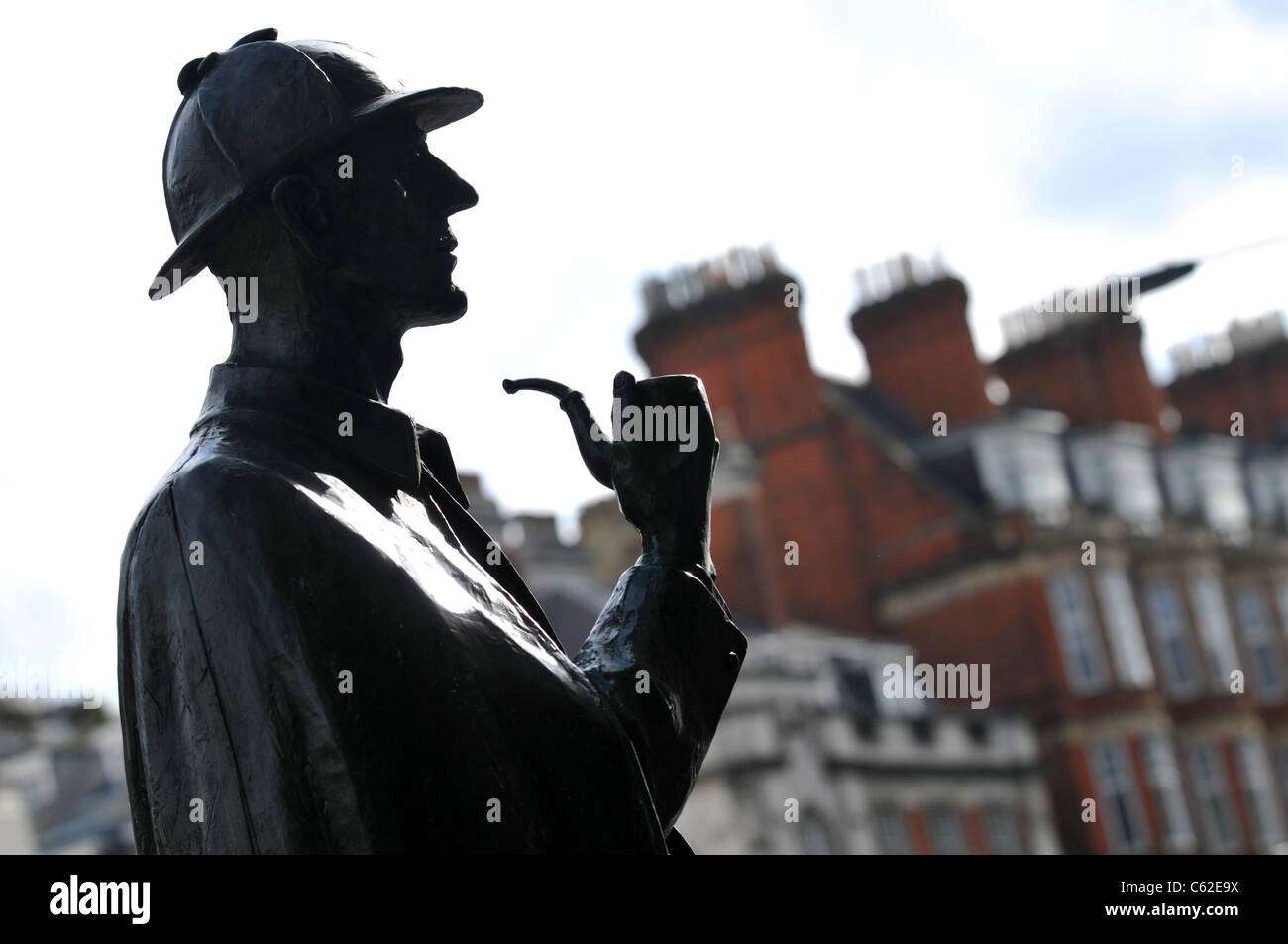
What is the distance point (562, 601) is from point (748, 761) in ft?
14.7

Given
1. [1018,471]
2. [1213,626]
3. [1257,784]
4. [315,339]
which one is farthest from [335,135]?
[1257,784]

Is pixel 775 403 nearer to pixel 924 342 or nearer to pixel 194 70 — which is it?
pixel 924 342

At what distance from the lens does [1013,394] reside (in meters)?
55.7

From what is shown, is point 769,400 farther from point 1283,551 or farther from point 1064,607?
point 1283,551

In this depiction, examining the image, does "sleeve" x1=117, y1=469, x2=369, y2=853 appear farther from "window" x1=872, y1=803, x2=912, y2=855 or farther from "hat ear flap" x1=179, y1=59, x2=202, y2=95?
"window" x1=872, y1=803, x2=912, y2=855

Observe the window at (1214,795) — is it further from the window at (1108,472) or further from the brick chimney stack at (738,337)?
the brick chimney stack at (738,337)

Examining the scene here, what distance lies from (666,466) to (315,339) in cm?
66

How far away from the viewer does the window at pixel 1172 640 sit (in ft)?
169

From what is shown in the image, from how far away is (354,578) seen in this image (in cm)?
359

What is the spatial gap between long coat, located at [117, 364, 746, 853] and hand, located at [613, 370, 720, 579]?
0.28 meters

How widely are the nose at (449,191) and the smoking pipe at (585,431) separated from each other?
345 mm

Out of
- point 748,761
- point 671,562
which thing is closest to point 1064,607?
point 748,761

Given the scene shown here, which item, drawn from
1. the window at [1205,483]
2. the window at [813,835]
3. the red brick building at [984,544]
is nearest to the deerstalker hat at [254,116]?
the window at [813,835]
